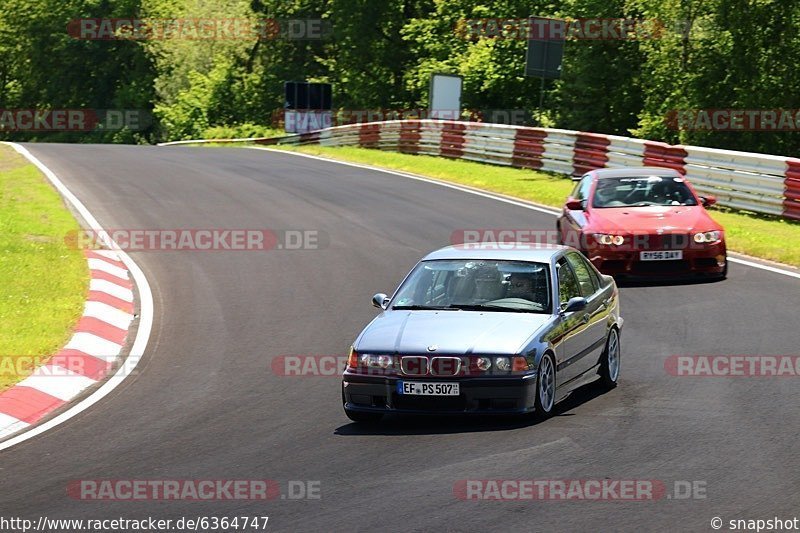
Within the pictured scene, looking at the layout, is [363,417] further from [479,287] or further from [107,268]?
[107,268]

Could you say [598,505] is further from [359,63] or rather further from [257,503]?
[359,63]

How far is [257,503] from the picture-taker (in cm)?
749

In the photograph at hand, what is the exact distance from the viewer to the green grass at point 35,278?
12.8m

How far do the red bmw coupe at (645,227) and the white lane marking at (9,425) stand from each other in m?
8.97

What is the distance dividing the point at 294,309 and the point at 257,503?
758 cm

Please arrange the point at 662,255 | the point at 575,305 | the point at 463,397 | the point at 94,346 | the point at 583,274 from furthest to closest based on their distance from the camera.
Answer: the point at 662,255 < the point at 94,346 < the point at 583,274 < the point at 575,305 < the point at 463,397

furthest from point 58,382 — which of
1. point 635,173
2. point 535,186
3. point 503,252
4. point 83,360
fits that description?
point 535,186

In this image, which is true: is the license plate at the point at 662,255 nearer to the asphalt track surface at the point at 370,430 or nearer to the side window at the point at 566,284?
the asphalt track surface at the point at 370,430

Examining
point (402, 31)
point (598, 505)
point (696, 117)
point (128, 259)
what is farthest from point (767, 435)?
point (402, 31)

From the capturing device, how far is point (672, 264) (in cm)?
1669

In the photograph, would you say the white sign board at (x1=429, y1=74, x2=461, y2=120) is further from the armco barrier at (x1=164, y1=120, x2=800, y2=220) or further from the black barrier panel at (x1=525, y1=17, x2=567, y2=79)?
the black barrier panel at (x1=525, y1=17, x2=567, y2=79)

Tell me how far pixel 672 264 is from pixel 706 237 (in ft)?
1.92

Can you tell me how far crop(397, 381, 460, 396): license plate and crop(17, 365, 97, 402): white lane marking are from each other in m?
3.36

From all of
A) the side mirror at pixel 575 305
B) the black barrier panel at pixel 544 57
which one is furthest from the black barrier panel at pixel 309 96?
the side mirror at pixel 575 305
